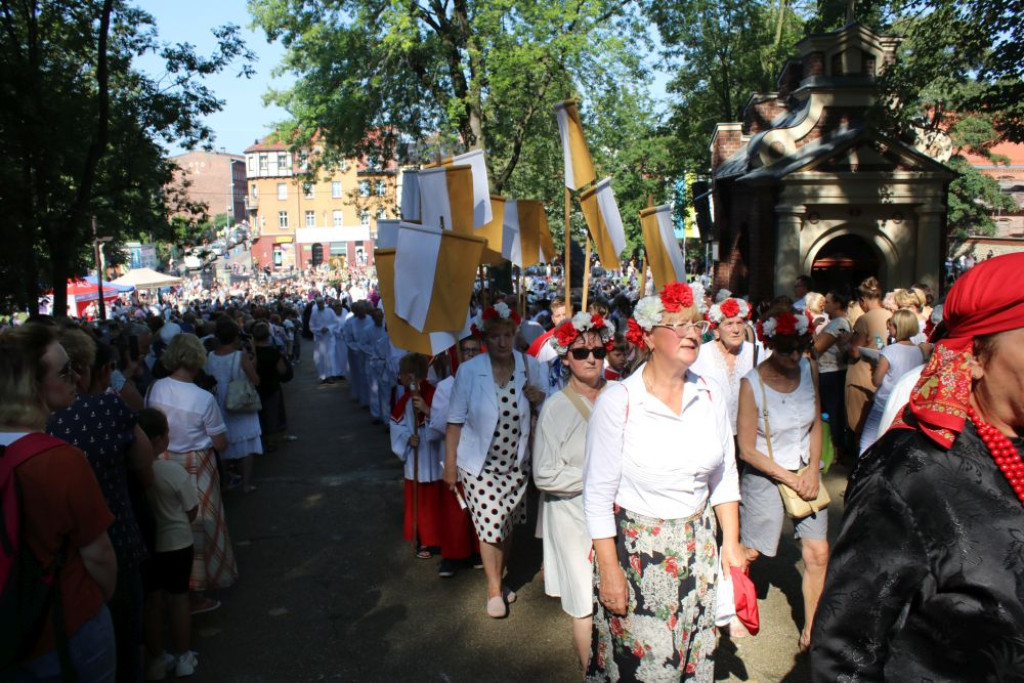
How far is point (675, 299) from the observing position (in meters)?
3.44

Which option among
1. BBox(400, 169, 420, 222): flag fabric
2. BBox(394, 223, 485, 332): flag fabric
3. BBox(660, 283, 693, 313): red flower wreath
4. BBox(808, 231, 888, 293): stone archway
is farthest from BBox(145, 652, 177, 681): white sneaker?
BBox(808, 231, 888, 293): stone archway

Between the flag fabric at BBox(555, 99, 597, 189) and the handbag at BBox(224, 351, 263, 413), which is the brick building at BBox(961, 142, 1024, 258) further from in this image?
the handbag at BBox(224, 351, 263, 413)

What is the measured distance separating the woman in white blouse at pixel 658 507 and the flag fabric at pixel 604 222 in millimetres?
3105

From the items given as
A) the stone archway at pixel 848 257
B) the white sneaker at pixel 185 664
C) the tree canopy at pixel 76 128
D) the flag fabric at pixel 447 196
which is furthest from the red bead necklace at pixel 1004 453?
the stone archway at pixel 848 257

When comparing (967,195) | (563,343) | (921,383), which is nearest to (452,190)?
(563,343)

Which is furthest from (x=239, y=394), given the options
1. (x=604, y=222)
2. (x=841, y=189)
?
(x=841, y=189)

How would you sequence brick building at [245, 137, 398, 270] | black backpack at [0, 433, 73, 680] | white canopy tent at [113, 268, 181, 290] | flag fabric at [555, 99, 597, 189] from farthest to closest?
brick building at [245, 137, 398, 270] < white canopy tent at [113, 268, 181, 290] < flag fabric at [555, 99, 597, 189] < black backpack at [0, 433, 73, 680]

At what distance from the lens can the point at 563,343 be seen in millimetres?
4434

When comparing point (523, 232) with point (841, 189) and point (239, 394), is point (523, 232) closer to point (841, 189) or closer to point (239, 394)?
point (239, 394)

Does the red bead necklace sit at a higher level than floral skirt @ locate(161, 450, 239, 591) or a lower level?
higher

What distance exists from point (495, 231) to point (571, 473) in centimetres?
441

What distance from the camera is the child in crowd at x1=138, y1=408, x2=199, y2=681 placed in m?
4.56

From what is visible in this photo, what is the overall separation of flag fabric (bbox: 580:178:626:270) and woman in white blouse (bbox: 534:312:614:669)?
2.20 meters

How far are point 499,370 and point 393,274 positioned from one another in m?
1.05
